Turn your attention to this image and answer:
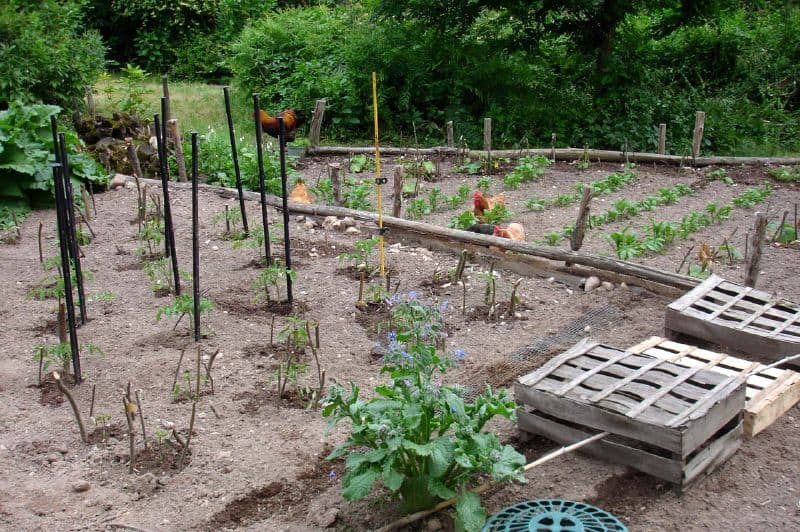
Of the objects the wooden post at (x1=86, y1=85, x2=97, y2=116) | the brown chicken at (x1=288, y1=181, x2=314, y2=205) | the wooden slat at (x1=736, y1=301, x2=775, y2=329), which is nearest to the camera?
the wooden slat at (x1=736, y1=301, x2=775, y2=329)

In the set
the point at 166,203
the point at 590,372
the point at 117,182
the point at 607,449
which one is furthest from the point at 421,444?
the point at 117,182

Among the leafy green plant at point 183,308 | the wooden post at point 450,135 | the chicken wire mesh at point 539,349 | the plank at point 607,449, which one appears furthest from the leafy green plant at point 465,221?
the wooden post at point 450,135

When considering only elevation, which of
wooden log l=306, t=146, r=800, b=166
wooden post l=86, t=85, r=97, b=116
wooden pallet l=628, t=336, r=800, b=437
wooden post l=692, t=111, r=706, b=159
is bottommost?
wooden pallet l=628, t=336, r=800, b=437

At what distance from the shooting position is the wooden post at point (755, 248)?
6371mm

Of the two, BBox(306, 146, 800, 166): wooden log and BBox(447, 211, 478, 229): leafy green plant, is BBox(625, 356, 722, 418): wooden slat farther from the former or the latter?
BBox(306, 146, 800, 166): wooden log

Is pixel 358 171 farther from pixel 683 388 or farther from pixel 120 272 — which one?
pixel 683 388

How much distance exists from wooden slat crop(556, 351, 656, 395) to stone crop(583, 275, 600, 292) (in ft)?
6.70

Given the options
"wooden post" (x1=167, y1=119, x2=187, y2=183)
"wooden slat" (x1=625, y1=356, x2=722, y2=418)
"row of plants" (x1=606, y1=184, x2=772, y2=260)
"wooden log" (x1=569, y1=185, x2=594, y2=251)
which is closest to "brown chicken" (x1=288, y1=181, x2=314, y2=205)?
"wooden post" (x1=167, y1=119, x2=187, y2=183)

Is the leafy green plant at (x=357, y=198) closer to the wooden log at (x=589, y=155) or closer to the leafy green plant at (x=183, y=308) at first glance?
the wooden log at (x=589, y=155)

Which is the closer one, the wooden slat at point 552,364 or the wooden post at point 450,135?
the wooden slat at point 552,364

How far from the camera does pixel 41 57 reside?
1241cm

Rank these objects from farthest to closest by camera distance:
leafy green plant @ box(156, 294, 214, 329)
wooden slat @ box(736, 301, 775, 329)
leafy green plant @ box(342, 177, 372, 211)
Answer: leafy green plant @ box(342, 177, 372, 211)
leafy green plant @ box(156, 294, 214, 329)
wooden slat @ box(736, 301, 775, 329)

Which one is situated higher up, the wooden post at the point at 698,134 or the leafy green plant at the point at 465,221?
the wooden post at the point at 698,134

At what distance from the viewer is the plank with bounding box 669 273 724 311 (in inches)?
231
